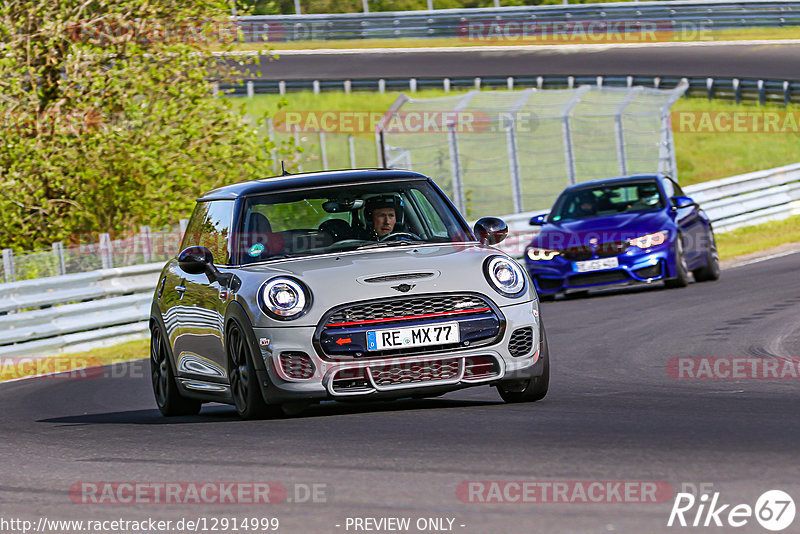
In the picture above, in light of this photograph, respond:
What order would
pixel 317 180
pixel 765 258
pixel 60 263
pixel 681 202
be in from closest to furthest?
pixel 317 180 < pixel 60 263 < pixel 681 202 < pixel 765 258

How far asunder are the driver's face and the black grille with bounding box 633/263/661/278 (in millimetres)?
8759

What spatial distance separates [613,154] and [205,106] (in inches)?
332

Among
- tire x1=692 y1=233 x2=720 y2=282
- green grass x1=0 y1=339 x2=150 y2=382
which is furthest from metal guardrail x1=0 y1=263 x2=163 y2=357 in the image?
tire x1=692 y1=233 x2=720 y2=282

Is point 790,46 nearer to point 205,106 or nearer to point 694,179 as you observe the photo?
point 694,179

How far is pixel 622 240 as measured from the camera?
17641 mm

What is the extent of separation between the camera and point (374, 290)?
8266mm

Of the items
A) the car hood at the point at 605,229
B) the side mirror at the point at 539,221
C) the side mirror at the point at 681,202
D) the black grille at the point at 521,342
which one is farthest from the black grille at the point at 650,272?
the black grille at the point at 521,342

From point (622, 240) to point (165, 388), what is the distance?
8561 mm

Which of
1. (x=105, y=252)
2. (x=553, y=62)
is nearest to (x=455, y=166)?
(x=105, y=252)

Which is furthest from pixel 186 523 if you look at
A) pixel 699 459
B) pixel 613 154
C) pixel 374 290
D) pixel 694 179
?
pixel 694 179

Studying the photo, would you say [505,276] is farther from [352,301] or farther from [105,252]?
[105,252]

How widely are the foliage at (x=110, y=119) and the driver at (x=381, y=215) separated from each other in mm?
12572

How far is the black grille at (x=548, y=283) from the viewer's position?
18.2 meters

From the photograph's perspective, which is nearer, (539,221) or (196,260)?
(196,260)
